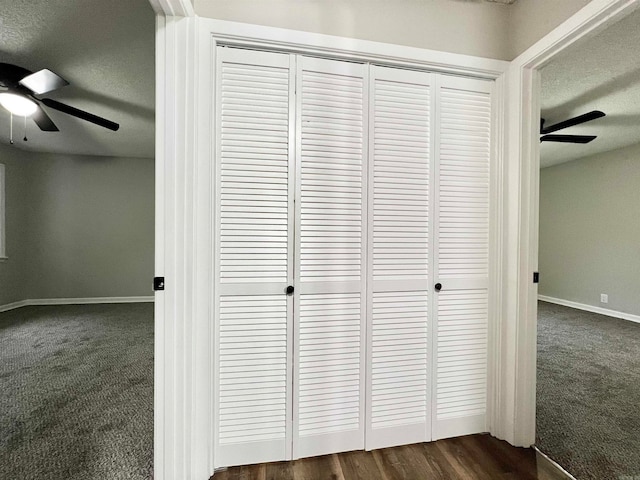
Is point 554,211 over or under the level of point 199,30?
under

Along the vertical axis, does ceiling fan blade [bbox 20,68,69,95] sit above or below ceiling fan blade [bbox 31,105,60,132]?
above

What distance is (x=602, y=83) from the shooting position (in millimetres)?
2590

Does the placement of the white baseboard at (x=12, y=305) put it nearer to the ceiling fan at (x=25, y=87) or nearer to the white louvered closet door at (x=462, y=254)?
the ceiling fan at (x=25, y=87)

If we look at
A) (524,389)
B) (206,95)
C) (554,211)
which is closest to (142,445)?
(206,95)

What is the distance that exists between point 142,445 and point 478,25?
2878 millimetres

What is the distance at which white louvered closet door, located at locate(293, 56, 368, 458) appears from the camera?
1527 millimetres

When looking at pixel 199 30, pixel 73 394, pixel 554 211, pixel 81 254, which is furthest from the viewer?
pixel 554 211

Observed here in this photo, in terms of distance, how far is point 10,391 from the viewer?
2174 mm

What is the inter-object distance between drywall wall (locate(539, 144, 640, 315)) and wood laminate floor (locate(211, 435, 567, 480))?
13.4 feet

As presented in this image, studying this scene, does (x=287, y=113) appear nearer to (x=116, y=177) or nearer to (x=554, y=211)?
(x=116, y=177)

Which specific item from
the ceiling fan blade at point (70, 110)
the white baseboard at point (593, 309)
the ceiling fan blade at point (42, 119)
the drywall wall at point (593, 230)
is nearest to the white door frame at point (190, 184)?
the ceiling fan blade at point (70, 110)

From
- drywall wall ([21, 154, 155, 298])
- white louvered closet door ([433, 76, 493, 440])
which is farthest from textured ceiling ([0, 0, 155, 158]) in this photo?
white louvered closet door ([433, 76, 493, 440])

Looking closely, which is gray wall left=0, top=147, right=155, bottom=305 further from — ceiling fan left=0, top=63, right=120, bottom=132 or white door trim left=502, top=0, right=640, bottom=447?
white door trim left=502, top=0, right=640, bottom=447

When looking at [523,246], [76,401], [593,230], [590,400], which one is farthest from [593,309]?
[76,401]
